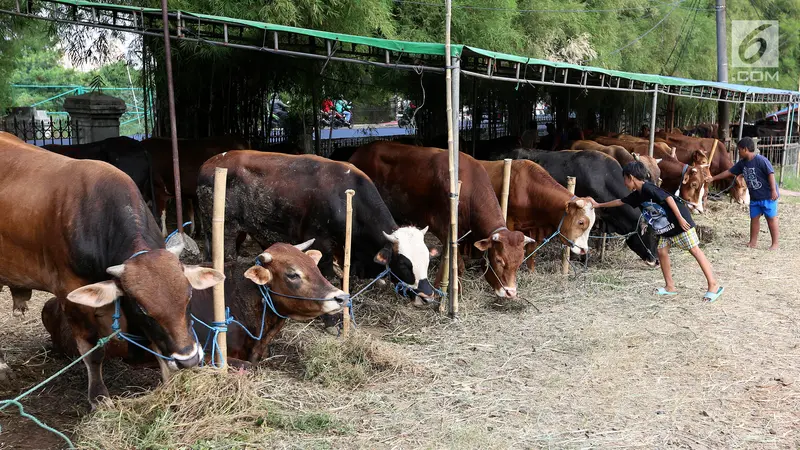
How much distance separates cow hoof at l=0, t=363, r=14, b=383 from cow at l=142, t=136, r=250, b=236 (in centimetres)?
475

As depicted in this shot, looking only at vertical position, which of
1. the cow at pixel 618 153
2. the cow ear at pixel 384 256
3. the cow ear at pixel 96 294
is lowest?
the cow ear at pixel 384 256

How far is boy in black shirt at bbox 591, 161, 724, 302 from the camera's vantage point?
7.12 m

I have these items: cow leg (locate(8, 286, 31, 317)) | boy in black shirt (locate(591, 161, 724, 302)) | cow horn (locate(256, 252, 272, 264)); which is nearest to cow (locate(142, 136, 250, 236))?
cow leg (locate(8, 286, 31, 317))

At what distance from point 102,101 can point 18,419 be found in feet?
27.4

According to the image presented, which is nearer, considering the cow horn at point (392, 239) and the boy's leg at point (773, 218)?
the cow horn at point (392, 239)

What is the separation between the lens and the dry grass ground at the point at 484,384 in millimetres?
4109

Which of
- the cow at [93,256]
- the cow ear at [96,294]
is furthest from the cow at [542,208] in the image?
the cow ear at [96,294]

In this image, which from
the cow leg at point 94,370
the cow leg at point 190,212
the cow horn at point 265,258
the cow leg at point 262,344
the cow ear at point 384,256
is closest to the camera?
the cow leg at point 94,370

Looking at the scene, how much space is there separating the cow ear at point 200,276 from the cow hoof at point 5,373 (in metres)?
1.84

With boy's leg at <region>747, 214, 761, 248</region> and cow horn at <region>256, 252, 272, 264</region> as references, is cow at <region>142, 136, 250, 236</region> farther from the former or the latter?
boy's leg at <region>747, 214, 761, 248</region>

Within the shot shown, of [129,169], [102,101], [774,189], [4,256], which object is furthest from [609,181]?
[102,101]

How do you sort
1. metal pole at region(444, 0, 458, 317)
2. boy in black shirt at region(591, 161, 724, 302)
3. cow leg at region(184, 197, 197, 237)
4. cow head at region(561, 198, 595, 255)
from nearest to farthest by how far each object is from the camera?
metal pole at region(444, 0, 458, 317), boy in black shirt at region(591, 161, 724, 302), cow head at region(561, 198, 595, 255), cow leg at region(184, 197, 197, 237)

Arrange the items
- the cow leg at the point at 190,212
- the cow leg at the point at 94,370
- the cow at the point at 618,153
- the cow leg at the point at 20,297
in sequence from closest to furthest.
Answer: the cow leg at the point at 94,370 < the cow leg at the point at 20,297 < the cow leg at the point at 190,212 < the cow at the point at 618,153

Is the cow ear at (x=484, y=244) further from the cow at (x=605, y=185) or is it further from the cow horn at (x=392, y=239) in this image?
the cow at (x=605, y=185)
